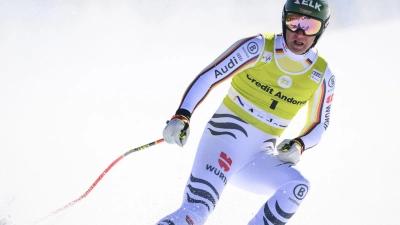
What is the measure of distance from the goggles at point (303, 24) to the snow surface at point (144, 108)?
7.61 feet

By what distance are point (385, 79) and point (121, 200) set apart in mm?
12507

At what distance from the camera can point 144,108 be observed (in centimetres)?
1376

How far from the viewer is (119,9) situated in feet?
69.5

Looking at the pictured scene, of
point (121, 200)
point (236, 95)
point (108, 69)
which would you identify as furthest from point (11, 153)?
point (108, 69)

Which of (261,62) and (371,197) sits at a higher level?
(261,62)

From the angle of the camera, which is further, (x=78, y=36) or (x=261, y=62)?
(x=78, y=36)

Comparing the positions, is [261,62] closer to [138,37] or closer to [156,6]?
[138,37]

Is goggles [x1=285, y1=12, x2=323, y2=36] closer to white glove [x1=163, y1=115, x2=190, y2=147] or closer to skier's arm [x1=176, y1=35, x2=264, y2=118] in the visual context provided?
skier's arm [x1=176, y1=35, x2=264, y2=118]

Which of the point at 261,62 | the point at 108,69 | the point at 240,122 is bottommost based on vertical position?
the point at 108,69

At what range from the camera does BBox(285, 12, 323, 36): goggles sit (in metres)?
6.14

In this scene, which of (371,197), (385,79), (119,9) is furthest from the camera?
(119,9)

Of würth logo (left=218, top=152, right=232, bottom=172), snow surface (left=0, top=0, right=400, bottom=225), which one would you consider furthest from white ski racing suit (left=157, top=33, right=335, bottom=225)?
snow surface (left=0, top=0, right=400, bottom=225)

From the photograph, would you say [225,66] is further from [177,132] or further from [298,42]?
[177,132]

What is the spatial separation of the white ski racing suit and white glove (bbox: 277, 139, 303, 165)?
65 mm
